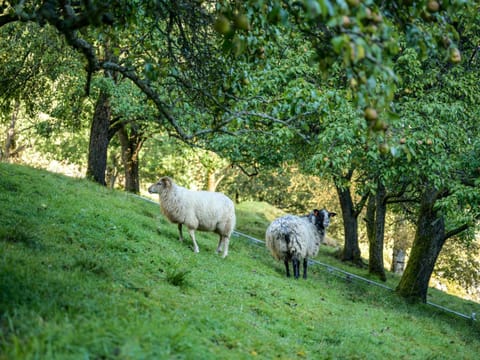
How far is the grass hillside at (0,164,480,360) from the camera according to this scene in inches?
237

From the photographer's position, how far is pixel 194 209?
16.4 metres

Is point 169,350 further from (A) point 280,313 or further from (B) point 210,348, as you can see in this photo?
(A) point 280,313

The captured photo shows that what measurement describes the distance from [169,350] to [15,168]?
51.2 feet

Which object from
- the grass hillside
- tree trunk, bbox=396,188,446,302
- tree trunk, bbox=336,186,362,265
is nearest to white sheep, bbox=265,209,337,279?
the grass hillside

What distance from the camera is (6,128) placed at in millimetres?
45781

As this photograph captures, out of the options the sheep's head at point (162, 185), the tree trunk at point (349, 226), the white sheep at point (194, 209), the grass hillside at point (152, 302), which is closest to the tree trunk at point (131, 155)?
the grass hillside at point (152, 302)

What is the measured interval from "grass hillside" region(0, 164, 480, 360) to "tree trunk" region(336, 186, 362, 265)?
900 centimetres

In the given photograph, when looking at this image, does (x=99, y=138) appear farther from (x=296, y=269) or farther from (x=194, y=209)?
(x=296, y=269)

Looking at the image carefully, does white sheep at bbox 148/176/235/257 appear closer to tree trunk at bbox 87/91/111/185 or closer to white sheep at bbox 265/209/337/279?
white sheep at bbox 265/209/337/279

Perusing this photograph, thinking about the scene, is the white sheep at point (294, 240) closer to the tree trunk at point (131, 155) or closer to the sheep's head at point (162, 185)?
the sheep's head at point (162, 185)

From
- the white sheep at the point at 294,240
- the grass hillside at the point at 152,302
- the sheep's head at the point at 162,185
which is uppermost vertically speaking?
the sheep's head at the point at 162,185

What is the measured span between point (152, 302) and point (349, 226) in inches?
842

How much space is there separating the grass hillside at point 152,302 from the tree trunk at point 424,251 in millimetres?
1262

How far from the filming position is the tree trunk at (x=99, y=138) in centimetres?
2295
